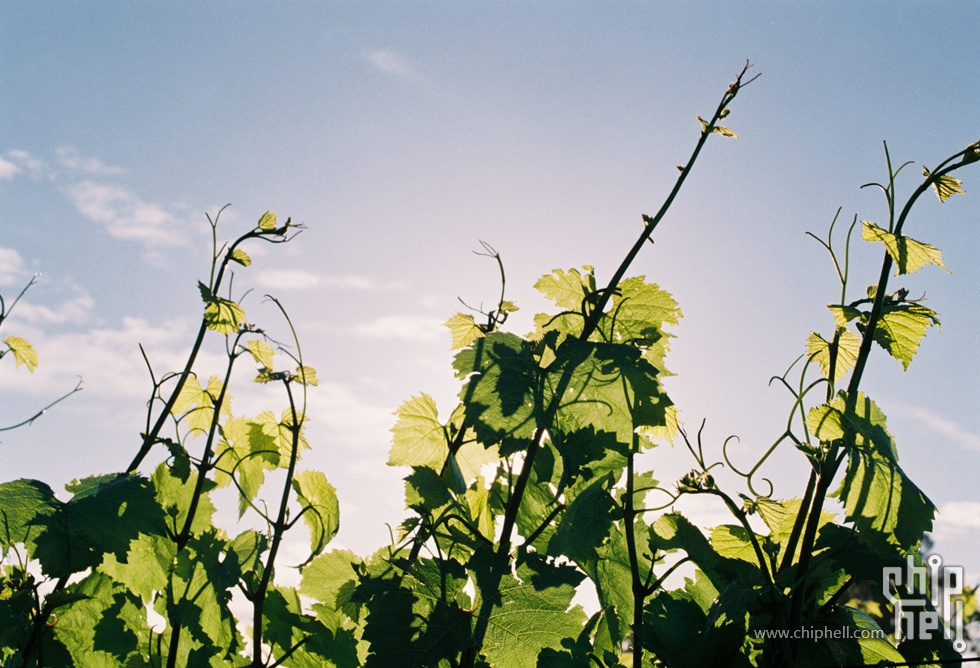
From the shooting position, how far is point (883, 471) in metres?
1.08

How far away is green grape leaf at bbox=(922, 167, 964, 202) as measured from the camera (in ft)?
3.67

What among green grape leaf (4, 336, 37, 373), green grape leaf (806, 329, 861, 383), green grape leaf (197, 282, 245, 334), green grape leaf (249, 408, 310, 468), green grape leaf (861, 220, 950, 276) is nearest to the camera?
green grape leaf (861, 220, 950, 276)

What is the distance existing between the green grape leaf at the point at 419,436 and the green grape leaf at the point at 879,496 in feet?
2.37

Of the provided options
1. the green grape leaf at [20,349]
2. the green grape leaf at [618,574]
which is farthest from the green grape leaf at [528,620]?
the green grape leaf at [20,349]

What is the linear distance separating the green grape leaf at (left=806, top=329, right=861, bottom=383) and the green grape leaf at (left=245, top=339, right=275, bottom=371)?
1077mm

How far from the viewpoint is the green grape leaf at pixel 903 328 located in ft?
3.84

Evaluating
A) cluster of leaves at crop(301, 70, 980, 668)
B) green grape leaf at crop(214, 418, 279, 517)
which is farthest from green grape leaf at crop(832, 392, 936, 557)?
green grape leaf at crop(214, 418, 279, 517)

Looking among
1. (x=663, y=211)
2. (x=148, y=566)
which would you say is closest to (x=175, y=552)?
(x=148, y=566)

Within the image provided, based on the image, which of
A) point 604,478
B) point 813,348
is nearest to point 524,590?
point 604,478

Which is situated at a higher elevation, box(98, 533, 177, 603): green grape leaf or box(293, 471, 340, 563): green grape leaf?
box(293, 471, 340, 563): green grape leaf

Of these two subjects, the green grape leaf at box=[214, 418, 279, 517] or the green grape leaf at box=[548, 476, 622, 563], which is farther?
the green grape leaf at box=[214, 418, 279, 517]

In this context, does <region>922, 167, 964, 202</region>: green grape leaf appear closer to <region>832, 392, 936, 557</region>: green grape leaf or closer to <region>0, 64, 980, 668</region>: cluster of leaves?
<region>0, 64, 980, 668</region>: cluster of leaves

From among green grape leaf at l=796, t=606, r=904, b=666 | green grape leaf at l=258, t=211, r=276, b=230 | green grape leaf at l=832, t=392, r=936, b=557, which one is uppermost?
green grape leaf at l=258, t=211, r=276, b=230

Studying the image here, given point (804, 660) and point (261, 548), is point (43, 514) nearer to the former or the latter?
point (261, 548)
